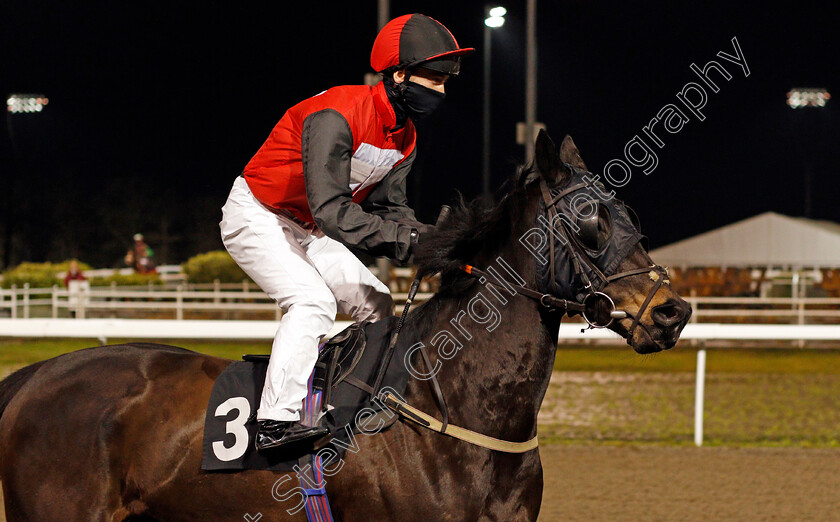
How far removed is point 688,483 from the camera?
17.1 feet

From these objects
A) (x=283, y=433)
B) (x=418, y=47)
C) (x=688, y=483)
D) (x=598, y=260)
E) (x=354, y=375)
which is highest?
(x=418, y=47)

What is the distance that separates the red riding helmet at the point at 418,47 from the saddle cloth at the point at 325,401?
2.75ft

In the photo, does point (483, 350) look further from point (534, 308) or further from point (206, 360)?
point (206, 360)

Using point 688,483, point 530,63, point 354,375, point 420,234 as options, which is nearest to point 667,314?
point 420,234

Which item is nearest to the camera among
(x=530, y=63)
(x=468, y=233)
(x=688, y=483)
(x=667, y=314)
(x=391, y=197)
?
(x=667, y=314)

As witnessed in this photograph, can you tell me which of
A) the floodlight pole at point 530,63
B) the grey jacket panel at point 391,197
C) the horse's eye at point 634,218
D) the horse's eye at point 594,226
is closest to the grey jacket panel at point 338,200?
the grey jacket panel at point 391,197

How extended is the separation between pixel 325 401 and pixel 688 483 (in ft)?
11.5

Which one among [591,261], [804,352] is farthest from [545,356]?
[804,352]

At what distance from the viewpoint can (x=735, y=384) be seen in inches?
380

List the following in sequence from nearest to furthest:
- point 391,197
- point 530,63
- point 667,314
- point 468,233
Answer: point 667,314
point 468,233
point 391,197
point 530,63

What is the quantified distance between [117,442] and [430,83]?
1588 mm

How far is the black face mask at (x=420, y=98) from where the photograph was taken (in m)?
2.59

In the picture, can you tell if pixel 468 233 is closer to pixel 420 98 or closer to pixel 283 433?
pixel 420 98

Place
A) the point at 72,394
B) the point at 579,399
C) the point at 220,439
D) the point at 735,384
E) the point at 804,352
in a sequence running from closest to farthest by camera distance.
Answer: the point at 220,439 < the point at 72,394 < the point at 579,399 < the point at 735,384 < the point at 804,352
